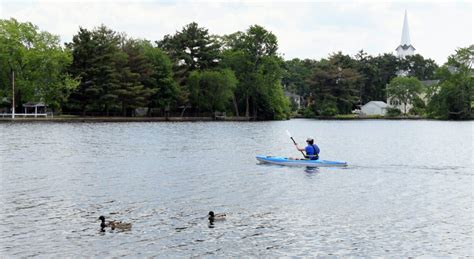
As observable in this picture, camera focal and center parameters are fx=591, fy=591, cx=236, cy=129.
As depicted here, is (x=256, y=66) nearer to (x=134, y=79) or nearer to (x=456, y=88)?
(x=134, y=79)

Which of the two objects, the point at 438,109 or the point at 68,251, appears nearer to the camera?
the point at 68,251

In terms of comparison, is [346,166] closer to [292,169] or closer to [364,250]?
[292,169]

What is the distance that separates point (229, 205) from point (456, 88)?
12172cm

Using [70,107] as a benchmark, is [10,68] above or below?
above

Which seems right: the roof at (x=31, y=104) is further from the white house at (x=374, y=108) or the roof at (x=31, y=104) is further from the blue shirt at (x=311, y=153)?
the white house at (x=374, y=108)

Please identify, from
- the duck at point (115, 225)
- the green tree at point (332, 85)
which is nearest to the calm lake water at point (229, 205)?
the duck at point (115, 225)

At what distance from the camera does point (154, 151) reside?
50531 mm

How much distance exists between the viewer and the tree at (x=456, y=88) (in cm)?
13538

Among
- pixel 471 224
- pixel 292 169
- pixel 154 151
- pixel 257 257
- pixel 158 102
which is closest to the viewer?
pixel 257 257

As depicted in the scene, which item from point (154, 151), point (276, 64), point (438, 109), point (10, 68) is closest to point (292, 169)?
point (154, 151)

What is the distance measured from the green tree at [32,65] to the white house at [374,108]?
104906 millimetres

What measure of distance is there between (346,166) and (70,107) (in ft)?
249

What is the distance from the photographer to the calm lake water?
18531 mm

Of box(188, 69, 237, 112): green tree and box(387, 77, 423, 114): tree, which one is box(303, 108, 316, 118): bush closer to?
box(387, 77, 423, 114): tree
